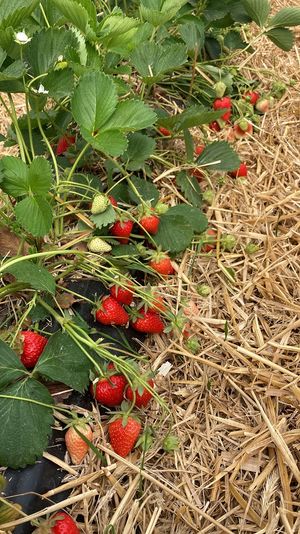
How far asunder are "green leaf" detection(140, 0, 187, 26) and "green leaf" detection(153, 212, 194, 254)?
462mm

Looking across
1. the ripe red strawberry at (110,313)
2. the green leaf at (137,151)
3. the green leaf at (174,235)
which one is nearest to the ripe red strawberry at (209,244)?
the green leaf at (174,235)

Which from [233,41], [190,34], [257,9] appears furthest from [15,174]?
[233,41]

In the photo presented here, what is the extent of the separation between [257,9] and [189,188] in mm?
579

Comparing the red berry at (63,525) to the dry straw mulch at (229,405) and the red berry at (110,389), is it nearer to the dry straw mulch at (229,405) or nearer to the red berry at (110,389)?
the dry straw mulch at (229,405)

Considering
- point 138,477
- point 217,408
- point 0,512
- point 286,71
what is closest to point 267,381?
point 217,408

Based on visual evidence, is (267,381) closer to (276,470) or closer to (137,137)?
(276,470)

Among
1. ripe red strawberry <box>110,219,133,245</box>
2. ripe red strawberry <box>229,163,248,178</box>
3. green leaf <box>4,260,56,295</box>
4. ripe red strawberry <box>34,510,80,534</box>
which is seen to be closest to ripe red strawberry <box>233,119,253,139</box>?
ripe red strawberry <box>229,163,248,178</box>

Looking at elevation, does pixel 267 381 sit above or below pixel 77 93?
below

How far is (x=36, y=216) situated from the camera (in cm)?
101

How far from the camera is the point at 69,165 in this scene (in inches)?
51.1

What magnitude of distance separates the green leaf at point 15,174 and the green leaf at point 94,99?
0.44ft

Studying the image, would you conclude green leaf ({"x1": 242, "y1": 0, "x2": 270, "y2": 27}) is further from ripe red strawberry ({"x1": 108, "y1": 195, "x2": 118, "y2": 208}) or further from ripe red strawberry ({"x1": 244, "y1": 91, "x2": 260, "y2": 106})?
ripe red strawberry ({"x1": 108, "y1": 195, "x2": 118, "y2": 208})

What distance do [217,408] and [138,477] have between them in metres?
0.22

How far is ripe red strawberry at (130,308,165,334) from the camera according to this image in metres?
1.12
